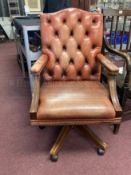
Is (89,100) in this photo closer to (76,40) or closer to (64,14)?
(76,40)

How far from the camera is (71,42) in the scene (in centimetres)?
150

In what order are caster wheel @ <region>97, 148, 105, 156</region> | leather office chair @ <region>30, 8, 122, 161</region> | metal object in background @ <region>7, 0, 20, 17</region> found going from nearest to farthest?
1. leather office chair @ <region>30, 8, 122, 161</region>
2. caster wheel @ <region>97, 148, 105, 156</region>
3. metal object in background @ <region>7, 0, 20, 17</region>

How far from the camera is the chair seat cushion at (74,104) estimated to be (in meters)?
1.12

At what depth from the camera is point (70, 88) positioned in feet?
4.50

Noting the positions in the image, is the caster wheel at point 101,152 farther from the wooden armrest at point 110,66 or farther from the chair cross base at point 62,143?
the wooden armrest at point 110,66

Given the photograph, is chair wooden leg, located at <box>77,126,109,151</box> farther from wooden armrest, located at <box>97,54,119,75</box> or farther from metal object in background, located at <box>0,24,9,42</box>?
metal object in background, located at <box>0,24,9,42</box>

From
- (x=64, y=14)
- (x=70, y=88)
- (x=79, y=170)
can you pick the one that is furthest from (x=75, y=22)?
(x=79, y=170)

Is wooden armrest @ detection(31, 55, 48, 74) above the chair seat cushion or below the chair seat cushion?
above

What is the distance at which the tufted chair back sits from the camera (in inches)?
57.7

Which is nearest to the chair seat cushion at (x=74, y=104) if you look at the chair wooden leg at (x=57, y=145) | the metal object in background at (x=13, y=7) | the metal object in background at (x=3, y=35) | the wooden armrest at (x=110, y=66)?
the wooden armrest at (x=110, y=66)

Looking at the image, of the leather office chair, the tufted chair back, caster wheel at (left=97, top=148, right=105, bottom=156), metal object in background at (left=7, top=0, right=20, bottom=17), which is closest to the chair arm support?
the leather office chair

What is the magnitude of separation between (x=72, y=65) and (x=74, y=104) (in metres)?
0.48

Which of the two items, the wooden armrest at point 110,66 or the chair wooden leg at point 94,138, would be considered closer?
the wooden armrest at point 110,66

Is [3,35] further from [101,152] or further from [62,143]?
[101,152]
